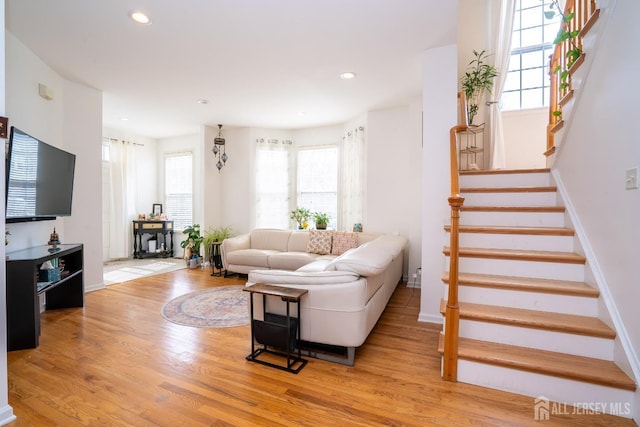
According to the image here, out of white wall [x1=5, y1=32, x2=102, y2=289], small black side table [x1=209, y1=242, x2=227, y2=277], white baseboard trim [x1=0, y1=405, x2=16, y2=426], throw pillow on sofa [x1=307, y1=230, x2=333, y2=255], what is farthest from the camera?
small black side table [x1=209, y1=242, x2=227, y2=277]

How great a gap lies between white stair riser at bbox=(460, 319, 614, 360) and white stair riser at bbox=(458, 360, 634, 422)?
22 cm

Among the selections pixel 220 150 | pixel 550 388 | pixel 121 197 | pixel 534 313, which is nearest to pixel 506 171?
pixel 534 313

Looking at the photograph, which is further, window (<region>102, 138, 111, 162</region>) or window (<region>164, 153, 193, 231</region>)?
window (<region>164, 153, 193, 231</region>)

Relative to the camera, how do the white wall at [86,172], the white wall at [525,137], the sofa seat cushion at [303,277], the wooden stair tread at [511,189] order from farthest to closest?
the white wall at [525,137] < the white wall at [86,172] < the wooden stair tread at [511,189] < the sofa seat cushion at [303,277]

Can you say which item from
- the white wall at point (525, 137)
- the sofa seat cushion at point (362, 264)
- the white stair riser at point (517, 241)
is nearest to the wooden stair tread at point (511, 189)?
the white stair riser at point (517, 241)

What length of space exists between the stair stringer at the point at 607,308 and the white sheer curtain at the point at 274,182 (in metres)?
4.71

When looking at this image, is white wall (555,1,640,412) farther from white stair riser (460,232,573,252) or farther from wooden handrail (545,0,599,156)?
wooden handrail (545,0,599,156)

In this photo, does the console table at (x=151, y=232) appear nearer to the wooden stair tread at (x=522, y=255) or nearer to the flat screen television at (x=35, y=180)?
the flat screen television at (x=35, y=180)

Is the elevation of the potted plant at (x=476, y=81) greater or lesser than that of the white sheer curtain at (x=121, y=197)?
greater

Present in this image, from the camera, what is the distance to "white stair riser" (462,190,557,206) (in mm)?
2850

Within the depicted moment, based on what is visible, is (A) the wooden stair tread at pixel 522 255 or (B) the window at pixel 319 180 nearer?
(A) the wooden stair tread at pixel 522 255

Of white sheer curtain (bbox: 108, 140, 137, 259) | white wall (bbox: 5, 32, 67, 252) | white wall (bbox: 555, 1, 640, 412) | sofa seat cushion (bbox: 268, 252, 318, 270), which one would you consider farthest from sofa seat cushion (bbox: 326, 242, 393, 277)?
white sheer curtain (bbox: 108, 140, 137, 259)

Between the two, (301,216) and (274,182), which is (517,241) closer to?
(301,216)

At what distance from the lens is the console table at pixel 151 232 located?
6.64 metres
